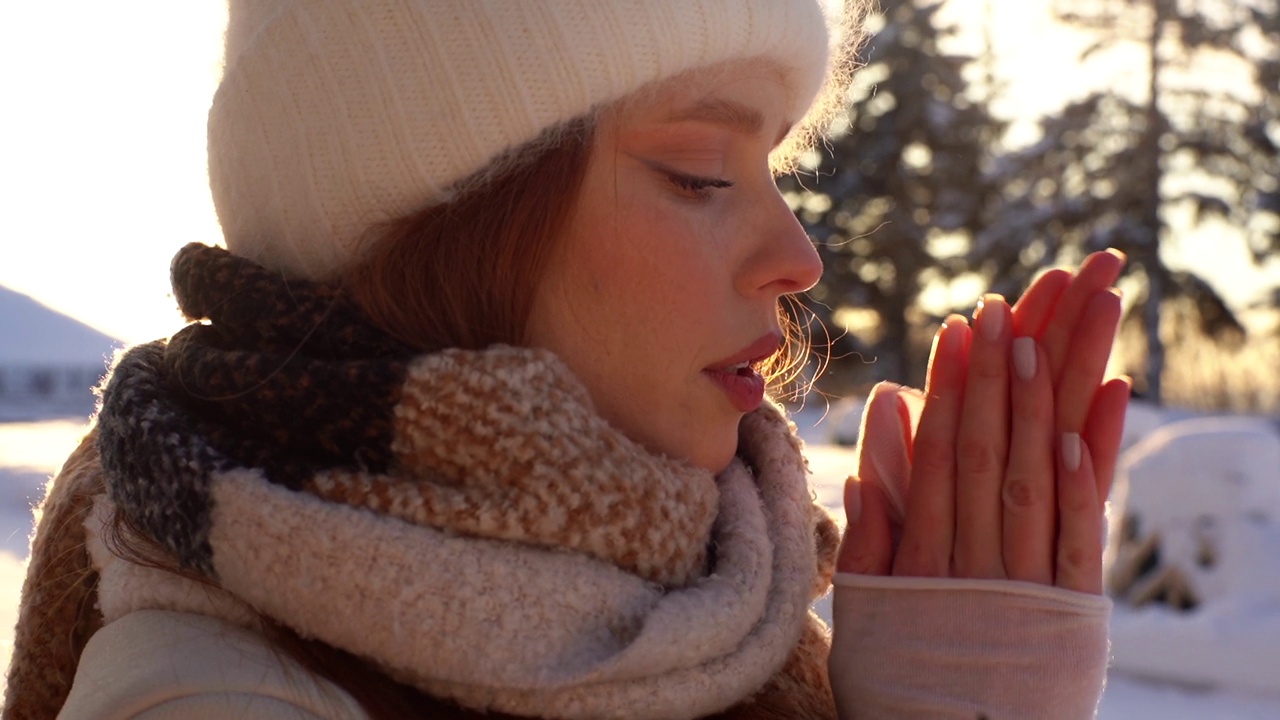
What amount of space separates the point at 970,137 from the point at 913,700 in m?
25.1

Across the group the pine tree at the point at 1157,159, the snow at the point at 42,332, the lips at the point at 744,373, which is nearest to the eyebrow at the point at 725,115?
the lips at the point at 744,373

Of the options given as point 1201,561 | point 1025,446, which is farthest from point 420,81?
point 1201,561

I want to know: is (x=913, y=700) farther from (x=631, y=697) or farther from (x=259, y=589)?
(x=259, y=589)

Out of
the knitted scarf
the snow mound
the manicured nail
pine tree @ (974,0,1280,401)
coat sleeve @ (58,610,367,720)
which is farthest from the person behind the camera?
pine tree @ (974,0,1280,401)

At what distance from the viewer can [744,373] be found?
1.90 meters

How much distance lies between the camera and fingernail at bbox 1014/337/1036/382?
178 cm

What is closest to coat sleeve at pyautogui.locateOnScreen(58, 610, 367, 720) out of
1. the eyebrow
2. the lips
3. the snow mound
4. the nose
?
the lips

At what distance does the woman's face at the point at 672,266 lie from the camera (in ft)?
5.85

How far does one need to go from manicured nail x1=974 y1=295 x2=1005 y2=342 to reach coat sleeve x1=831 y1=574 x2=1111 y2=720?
333 millimetres

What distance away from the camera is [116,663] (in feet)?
5.01

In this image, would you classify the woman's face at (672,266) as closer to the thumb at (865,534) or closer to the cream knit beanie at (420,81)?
the cream knit beanie at (420,81)

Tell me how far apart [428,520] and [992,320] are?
2.64 ft

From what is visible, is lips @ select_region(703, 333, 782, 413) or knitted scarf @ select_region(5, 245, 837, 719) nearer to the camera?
knitted scarf @ select_region(5, 245, 837, 719)

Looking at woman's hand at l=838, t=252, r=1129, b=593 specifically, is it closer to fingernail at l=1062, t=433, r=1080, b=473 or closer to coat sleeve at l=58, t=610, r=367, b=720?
fingernail at l=1062, t=433, r=1080, b=473
